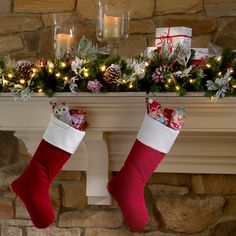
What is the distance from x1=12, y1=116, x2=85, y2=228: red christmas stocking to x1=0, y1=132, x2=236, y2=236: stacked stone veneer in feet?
0.98

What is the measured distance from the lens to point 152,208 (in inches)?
77.1

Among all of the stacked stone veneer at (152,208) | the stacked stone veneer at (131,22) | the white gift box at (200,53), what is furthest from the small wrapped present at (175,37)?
the stacked stone veneer at (152,208)

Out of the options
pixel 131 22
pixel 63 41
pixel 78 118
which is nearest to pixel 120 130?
pixel 78 118

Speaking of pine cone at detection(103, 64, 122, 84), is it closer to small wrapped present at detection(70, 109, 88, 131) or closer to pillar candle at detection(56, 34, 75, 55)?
small wrapped present at detection(70, 109, 88, 131)

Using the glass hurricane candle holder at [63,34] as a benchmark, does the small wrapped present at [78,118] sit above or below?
below

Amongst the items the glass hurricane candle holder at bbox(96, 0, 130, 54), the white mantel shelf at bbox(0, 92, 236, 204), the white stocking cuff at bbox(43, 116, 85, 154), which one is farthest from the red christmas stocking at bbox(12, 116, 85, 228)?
the glass hurricane candle holder at bbox(96, 0, 130, 54)

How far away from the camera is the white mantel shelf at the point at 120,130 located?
1.66m

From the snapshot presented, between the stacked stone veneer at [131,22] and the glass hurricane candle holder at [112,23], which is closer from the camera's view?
the glass hurricane candle holder at [112,23]

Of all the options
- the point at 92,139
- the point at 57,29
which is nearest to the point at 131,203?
the point at 92,139

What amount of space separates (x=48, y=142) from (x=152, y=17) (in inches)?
31.8

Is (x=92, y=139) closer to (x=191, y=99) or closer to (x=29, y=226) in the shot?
(x=191, y=99)

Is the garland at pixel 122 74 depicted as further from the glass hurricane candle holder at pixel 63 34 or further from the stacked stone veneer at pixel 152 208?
the stacked stone veneer at pixel 152 208

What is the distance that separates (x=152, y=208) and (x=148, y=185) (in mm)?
108

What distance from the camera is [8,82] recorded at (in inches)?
66.5
